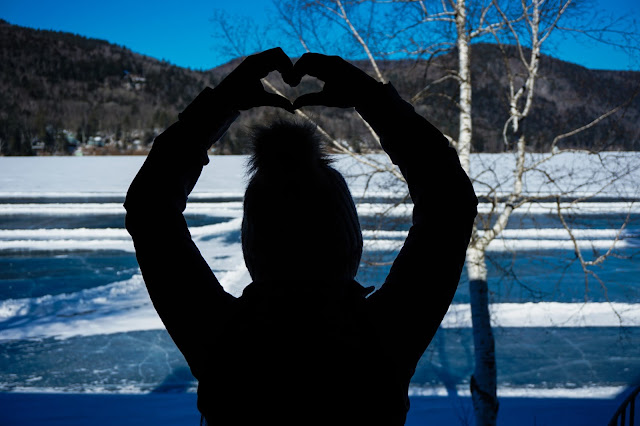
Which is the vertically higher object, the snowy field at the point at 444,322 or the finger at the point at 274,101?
the finger at the point at 274,101

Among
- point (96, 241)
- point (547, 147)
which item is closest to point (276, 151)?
point (547, 147)

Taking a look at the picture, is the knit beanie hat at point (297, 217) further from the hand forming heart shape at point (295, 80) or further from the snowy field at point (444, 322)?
the snowy field at point (444, 322)

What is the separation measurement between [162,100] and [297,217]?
7979cm

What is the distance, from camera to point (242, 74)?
0.79m

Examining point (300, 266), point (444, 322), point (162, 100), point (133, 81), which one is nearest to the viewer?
point (300, 266)

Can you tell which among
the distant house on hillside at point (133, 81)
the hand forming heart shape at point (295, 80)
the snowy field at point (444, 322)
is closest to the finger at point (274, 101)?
the hand forming heart shape at point (295, 80)

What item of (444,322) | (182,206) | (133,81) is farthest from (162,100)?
(182,206)

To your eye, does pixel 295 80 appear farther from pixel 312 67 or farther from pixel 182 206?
pixel 182 206

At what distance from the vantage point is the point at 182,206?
84cm

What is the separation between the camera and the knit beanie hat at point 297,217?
76 cm

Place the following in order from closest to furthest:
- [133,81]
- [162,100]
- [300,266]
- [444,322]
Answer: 1. [300,266]
2. [444,322]
3. [162,100]
4. [133,81]

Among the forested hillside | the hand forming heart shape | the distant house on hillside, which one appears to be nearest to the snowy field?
the forested hillside

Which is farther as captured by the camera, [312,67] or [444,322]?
[444,322]

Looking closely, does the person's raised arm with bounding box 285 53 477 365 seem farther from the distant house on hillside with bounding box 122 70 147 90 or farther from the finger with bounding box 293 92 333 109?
the distant house on hillside with bounding box 122 70 147 90
